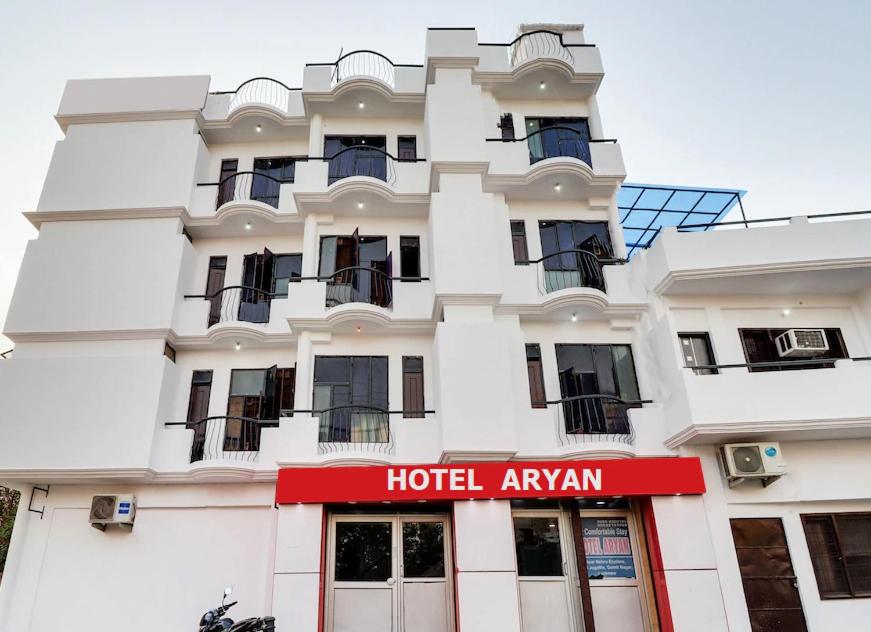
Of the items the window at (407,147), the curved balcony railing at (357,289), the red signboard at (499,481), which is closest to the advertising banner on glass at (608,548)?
the red signboard at (499,481)

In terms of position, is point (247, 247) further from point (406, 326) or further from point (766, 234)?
point (766, 234)

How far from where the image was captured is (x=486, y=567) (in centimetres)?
768

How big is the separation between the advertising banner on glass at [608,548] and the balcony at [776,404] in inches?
69.3

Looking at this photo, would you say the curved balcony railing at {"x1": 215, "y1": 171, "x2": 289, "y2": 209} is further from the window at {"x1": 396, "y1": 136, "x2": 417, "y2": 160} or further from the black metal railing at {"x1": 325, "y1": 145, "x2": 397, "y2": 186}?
the window at {"x1": 396, "y1": 136, "x2": 417, "y2": 160}

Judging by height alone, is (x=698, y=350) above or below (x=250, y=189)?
below

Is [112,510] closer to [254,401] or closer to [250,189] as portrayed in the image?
[254,401]

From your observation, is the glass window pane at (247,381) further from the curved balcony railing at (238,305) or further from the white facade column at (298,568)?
the white facade column at (298,568)

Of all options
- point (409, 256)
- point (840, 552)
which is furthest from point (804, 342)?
point (409, 256)

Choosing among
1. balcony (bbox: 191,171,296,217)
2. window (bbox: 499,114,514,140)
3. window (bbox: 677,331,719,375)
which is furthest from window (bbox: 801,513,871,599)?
balcony (bbox: 191,171,296,217)

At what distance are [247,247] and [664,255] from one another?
7.56 metres

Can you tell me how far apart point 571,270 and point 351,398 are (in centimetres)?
441

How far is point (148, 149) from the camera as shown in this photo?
425 inches

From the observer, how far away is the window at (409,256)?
10227mm

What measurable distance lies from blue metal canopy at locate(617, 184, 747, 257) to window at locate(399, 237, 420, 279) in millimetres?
4592
